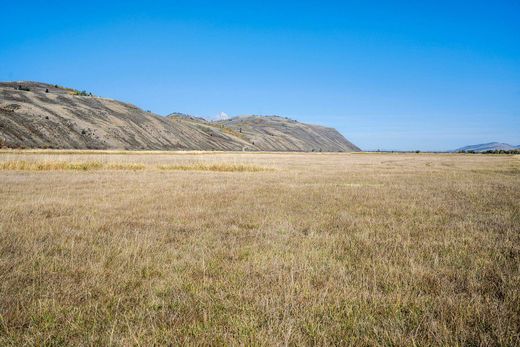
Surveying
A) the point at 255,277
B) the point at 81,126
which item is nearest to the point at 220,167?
the point at 255,277

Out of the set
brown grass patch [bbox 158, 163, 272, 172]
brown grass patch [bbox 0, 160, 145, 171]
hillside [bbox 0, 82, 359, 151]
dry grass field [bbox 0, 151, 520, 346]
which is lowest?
dry grass field [bbox 0, 151, 520, 346]

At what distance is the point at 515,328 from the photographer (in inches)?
127

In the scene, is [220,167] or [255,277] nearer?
[255,277]

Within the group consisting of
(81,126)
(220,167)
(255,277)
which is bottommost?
(255,277)

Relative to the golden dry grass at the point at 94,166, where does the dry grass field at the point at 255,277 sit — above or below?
below

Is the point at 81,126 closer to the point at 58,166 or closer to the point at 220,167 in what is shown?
the point at 58,166

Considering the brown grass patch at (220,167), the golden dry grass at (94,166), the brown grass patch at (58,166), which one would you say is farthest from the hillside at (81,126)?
the brown grass patch at (220,167)

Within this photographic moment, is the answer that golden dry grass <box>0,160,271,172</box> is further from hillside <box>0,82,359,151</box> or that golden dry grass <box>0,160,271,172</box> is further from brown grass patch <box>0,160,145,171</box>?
hillside <box>0,82,359,151</box>

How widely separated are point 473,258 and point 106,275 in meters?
6.10

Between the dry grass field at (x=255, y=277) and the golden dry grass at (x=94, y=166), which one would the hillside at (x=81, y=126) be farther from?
the dry grass field at (x=255, y=277)

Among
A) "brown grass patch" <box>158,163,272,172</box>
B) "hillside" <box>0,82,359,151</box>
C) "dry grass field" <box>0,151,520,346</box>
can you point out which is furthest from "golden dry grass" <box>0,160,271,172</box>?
"hillside" <box>0,82,359,151</box>

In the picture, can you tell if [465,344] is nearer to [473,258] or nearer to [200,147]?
[473,258]

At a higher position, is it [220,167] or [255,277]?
[220,167]

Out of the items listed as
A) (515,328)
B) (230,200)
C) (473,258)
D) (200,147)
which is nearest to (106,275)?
(515,328)
